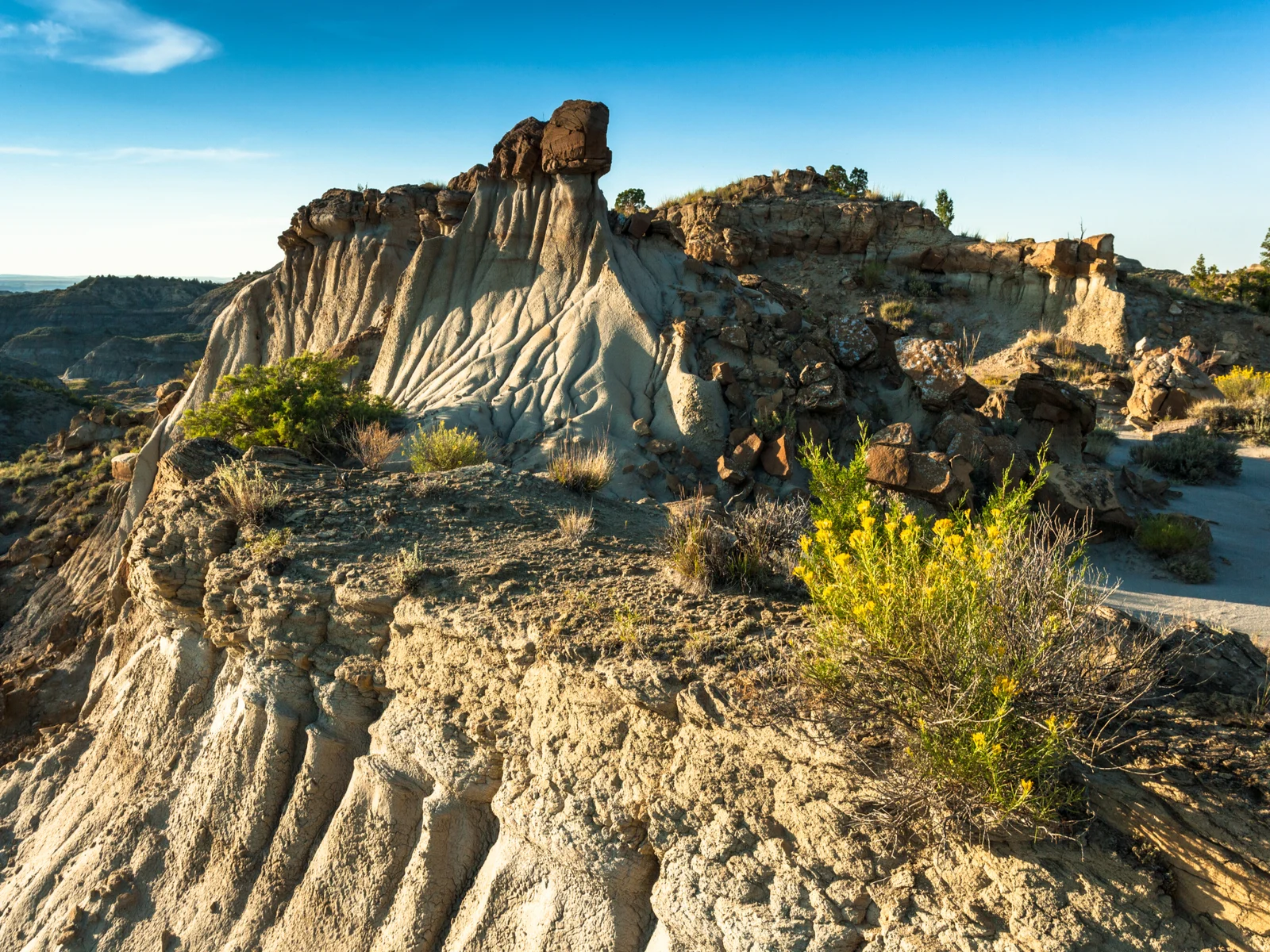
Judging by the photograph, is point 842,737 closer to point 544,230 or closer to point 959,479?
point 959,479

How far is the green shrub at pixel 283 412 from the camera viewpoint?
10273 mm

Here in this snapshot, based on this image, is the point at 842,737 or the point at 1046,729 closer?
the point at 1046,729

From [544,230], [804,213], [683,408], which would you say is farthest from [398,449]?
[804,213]

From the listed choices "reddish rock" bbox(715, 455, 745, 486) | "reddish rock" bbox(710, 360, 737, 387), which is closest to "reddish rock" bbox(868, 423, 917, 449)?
"reddish rock" bbox(715, 455, 745, 486)

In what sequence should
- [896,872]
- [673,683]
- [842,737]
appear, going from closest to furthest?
[896,872], [842,737], [673,683]

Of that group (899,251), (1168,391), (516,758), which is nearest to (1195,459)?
(1168,391)

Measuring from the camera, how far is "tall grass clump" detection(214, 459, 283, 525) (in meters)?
6.67

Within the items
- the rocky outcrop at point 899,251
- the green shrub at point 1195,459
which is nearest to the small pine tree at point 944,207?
the rocky outcrop at point 899,251

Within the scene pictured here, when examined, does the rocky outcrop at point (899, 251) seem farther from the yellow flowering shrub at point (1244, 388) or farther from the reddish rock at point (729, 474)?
the reddish rock at point (729, 474)

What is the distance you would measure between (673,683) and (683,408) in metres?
8.72

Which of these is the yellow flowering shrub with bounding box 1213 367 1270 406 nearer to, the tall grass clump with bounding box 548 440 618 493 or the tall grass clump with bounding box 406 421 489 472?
the tall grass clump with bounding box 548 440 618 493

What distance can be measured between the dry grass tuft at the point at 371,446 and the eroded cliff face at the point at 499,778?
1.49m

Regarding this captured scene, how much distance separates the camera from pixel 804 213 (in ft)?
82.6

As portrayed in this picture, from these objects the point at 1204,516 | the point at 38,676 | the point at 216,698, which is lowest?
the point at 38,676
